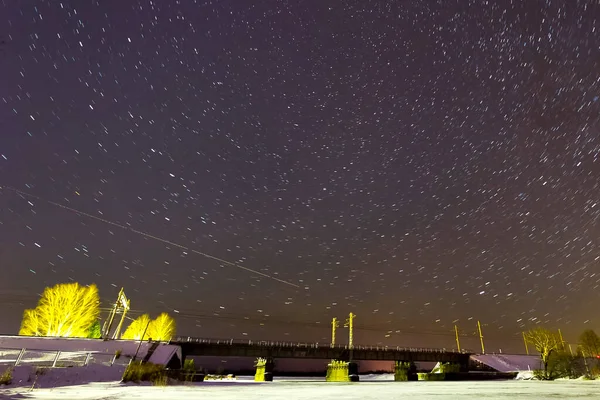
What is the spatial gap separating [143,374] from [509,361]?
301 ft

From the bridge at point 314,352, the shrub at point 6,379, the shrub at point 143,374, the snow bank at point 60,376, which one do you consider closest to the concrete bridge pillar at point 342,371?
the bridge at point 314,352

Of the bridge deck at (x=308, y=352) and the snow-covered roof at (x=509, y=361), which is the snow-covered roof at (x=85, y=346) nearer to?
the bridge deck at (x=308, y=352)

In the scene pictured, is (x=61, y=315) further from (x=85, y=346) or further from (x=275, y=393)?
(x=275, y=393)

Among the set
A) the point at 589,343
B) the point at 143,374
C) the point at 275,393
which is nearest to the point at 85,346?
the point at 143,374

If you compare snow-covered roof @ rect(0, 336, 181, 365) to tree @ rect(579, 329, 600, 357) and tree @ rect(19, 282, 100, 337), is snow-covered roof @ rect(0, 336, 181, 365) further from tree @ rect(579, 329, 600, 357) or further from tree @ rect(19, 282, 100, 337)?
tree @ rect(579, 329, 600, 357)

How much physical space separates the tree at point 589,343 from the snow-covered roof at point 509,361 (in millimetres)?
14018

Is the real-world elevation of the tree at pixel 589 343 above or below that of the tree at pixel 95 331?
above

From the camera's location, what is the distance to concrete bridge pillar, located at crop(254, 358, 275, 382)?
63984 mm

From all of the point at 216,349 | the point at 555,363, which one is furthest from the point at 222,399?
the point at 555,363

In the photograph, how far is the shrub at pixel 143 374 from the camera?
2890 centimetres

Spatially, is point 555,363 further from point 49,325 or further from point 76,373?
point 49,325

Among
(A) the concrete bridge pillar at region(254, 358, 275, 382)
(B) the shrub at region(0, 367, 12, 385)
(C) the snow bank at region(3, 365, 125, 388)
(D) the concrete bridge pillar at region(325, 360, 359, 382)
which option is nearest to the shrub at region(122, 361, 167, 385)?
(C) the snow bank at region(3, 365, 125, 388)

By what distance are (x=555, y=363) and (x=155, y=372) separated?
62.7 metres

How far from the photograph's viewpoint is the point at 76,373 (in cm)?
2659
